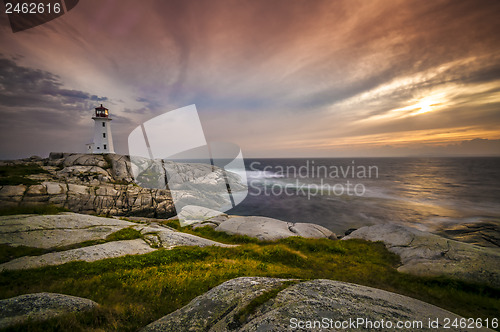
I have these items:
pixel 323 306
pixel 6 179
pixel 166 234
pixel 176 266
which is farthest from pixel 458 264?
pixel 6 179

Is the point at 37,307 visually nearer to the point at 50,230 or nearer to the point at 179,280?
the point at 179,280

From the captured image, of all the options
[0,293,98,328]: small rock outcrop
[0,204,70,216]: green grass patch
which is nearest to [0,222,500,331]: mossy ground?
[0,293,98,328]: small rock outcrop

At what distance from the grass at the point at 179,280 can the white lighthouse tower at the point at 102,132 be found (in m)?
52.6

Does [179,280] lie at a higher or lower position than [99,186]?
lower

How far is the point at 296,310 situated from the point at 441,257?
15877 mm

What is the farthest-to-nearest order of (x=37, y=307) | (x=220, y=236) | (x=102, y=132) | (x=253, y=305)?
(x=102, y=132)
(x=220, y=236)
(x=253, y=305)
(x=37, y=307)

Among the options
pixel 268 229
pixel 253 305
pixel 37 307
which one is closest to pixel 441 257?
pixel 268 229

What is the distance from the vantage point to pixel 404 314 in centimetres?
536

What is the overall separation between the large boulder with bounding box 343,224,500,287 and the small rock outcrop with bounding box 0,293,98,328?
17.9 m

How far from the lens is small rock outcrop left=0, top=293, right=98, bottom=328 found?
192 inches

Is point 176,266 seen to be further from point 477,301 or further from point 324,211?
point 324,211

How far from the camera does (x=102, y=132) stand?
2137 inches

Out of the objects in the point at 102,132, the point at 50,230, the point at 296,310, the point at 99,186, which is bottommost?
the point at 296,310

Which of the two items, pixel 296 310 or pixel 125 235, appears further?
pixel 125 235
